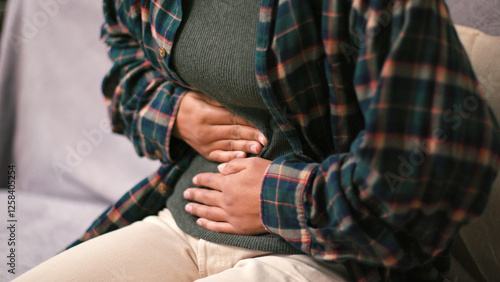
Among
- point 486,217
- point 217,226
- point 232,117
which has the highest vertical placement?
point 232,117

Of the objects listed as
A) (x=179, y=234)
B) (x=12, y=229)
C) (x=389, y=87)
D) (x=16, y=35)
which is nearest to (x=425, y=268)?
(x=389, y=87)

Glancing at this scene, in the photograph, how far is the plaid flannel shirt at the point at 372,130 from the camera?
42 cm

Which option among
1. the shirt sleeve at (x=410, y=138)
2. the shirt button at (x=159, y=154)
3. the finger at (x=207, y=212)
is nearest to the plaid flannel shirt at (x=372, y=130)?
the shirt sleeve at (x=410, y=138)

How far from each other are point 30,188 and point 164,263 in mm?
924

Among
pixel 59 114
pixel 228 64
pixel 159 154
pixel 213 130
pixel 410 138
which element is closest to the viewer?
pixel 410 138

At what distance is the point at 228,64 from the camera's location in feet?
1.93

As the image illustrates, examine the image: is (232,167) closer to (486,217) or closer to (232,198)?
(232,198)

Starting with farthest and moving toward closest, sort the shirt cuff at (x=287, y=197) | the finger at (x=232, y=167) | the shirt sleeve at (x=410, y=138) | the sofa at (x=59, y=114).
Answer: the sofa at (x=59, y=114) → the finger at (x=232, y=167) → the shirt cuff at (x=287, y=197) → the shirt sleeve at (x=410, y=138)

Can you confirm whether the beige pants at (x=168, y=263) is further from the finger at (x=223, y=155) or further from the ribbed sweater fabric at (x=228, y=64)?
the finger at (x=223, y=155)

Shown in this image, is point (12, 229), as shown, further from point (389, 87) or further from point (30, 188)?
point (389, 87)

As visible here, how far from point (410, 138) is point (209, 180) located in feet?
1.13

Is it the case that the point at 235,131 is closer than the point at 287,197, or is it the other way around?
the point at 287,197

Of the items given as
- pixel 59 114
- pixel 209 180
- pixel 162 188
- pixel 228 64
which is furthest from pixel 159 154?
pixel 59 114

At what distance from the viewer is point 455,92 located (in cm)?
42
